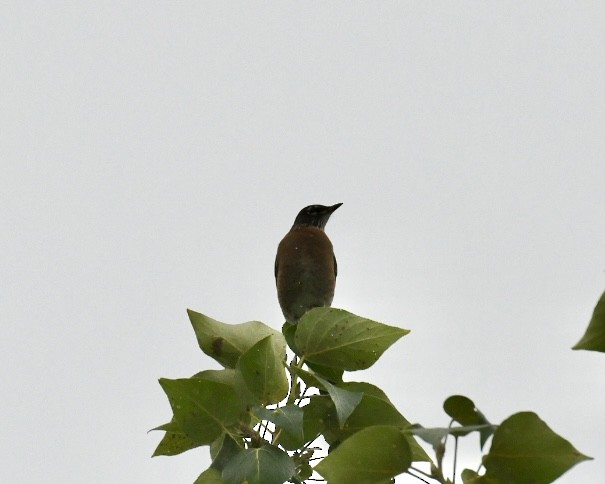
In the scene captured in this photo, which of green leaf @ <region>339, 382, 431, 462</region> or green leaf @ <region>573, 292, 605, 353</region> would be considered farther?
green leaf @ <region>339, 382, 431, 462</region>

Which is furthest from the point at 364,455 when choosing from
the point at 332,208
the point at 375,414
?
the point at 332,208

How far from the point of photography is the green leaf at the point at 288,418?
2490 mm

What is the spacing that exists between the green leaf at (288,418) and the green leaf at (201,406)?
0.10m

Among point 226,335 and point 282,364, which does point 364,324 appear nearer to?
point 282,364

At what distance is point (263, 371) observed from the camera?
2.75 metres

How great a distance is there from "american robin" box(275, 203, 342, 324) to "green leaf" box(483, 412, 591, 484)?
15.8ft

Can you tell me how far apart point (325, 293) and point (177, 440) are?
4275 millimetres

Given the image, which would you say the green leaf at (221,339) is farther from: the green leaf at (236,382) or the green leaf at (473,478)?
the green leaf at (473,478)

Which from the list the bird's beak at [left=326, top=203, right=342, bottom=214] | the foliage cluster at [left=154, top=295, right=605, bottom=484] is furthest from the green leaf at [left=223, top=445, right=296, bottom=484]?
the bird's beak at [left=326, top=203, right=342, bottom=214]

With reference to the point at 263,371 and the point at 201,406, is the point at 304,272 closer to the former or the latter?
the point at 263,371

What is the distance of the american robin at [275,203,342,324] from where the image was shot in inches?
277

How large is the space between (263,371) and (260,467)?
411mm

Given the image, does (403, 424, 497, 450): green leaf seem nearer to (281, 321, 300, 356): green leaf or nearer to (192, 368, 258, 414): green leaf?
(192, 368, 258, 414): green leaf

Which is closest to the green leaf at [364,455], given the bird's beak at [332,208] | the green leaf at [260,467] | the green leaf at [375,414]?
the green leaf at [260,467]
